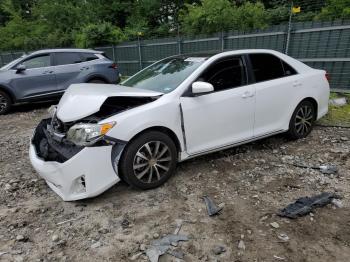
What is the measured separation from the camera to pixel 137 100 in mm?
3619

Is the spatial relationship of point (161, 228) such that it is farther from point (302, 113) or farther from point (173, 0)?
point (173, 0)

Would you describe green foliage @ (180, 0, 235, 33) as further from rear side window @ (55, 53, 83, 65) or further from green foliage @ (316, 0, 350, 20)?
rear side window @ (55, 53, 83, 65)

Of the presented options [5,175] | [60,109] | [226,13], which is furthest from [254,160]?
[226,13]

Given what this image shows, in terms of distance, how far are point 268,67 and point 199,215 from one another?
8.46ft

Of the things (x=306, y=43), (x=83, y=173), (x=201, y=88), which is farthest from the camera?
(x=306, y=43)

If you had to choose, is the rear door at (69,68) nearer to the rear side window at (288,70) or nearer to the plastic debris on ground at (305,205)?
the rear side window at (288,70)

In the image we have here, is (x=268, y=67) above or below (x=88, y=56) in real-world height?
above

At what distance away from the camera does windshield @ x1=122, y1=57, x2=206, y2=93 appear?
3.93 meters

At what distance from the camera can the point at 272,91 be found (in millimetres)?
4426

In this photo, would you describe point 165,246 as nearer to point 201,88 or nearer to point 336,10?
point 201,88

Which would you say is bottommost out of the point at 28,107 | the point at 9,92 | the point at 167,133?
the point at 28,107

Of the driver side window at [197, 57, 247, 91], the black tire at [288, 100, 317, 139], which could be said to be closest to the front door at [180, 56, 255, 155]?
the driver side window at [197, 57, 247, 91]

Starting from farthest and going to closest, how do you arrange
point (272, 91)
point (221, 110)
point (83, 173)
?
point (272, 91) → point (221, 110) → point (83, 173)

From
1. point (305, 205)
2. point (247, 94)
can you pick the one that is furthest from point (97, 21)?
point (305, 205)
